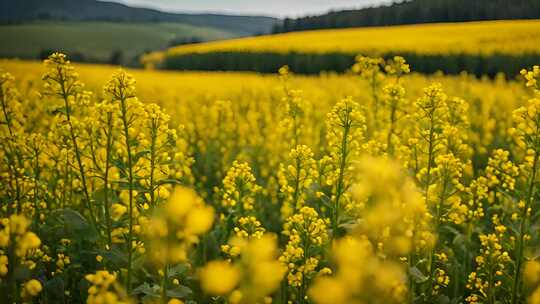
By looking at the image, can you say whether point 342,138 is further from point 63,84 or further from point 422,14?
point 422,14

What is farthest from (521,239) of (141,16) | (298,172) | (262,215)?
(141,16)

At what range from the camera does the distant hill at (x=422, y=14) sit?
38.9 ft

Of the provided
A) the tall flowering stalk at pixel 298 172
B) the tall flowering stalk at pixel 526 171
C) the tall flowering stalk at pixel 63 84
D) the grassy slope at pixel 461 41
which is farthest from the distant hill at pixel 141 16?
the tall flowering stalk at pixel 526 171

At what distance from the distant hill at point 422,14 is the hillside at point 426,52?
1.34ft

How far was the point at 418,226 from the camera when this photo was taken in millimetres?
2832

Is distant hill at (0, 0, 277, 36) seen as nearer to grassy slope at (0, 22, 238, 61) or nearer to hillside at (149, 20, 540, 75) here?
grassy slope at (0, 22, 238, 61)

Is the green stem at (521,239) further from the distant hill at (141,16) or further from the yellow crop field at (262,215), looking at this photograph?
the distant hill at (141,16)

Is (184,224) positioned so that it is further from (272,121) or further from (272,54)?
(272,54)

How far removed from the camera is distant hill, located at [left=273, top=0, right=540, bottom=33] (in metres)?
11.8

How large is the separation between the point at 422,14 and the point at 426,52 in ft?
24.4

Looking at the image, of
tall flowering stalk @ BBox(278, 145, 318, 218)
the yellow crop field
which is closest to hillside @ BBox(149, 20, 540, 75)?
the yellow crop field

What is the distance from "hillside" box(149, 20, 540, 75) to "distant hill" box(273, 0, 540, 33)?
0.41m

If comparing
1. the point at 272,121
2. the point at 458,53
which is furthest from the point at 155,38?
the point at 272,121

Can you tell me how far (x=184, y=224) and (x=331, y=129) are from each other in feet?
6.92
